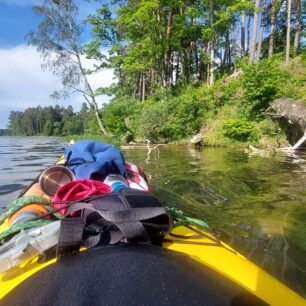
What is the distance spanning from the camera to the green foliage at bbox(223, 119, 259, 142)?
39.6ft

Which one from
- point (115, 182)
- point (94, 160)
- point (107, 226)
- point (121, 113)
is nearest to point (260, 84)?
point (121, 113)

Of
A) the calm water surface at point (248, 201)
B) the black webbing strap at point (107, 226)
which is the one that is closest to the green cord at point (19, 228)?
the black webbing strap at point (107, 226)

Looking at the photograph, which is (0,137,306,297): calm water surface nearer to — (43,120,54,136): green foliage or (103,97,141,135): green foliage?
(103,97,141,135): green foliage

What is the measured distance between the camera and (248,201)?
3.62 metres

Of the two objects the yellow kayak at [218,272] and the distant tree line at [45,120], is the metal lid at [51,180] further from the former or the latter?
the distant tree line at [45,120]

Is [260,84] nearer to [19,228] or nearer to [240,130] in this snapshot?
[240,130]

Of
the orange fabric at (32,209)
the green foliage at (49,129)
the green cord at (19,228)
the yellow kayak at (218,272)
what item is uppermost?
the green cord at (19,228)

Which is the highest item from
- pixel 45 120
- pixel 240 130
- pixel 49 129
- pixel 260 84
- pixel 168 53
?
pixel 168 53

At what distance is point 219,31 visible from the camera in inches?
668

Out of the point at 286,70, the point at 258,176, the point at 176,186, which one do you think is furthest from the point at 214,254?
the point at 286,70

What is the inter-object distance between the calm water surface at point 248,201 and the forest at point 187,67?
6.34 metres

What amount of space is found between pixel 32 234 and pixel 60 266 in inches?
11.3

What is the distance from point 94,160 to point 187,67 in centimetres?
1954

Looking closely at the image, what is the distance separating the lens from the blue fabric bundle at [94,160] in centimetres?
234
